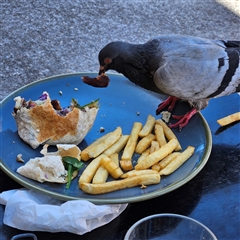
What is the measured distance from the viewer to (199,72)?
6.20 ft

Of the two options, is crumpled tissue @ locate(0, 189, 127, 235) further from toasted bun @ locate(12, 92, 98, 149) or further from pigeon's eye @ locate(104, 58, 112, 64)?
pigeon's eye @ locate(104, 58, 112, 64)

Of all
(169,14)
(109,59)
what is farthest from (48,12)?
(109,59)

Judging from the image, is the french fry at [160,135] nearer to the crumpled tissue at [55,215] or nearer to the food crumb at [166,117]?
the food crumb at [166,117]

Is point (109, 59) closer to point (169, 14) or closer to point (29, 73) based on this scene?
point (29, 73)

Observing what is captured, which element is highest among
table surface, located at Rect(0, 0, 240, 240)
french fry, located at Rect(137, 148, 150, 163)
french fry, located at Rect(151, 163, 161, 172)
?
french fry, located at Rect(151, 163, 161, 172)

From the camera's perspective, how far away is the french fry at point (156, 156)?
1413 mm

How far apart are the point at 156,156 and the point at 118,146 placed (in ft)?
0.54

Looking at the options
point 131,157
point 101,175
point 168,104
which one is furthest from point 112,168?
point 168,104

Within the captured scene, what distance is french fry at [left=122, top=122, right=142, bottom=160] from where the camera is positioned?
4.87ft

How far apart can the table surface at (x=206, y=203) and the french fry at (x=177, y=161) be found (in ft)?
0.22

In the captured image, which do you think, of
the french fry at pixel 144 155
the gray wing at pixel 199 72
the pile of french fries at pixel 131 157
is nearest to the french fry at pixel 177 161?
the pile of french fries at pixel 131 157

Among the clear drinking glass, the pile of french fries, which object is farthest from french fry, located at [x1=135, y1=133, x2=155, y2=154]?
the clear drinking glass

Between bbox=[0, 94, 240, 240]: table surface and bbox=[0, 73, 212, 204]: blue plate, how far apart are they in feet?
0.17

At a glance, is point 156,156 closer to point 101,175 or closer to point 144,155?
point 144,155
